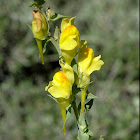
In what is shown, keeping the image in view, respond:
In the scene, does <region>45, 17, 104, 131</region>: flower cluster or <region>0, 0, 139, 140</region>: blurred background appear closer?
<region>45, 17, 104, 131</region>: flower cluster

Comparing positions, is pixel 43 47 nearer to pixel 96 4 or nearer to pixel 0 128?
pixel 0 128

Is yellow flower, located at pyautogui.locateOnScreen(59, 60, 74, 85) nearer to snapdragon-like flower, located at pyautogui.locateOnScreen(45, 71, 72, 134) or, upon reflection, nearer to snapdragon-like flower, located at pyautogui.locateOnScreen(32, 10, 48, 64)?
snapdragon-like flower, located at pyautogui.locateOnScreen(45, 71, 72, 134)

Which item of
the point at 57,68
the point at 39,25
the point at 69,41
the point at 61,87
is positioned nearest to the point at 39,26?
the point at 39,25

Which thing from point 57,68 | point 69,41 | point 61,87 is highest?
point 69,41

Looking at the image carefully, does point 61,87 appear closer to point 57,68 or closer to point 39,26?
point 39,26

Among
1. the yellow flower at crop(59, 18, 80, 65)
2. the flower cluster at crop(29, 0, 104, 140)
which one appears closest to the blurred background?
the flower cluster at crop(29, 0, 104, 140)

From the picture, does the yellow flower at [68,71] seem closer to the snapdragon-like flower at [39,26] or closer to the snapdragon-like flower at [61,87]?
the snapdragon-like flower at [61,87]

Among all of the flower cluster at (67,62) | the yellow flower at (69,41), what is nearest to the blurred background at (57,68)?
the flower cluster at (67,62)

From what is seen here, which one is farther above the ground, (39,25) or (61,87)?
(39,25)

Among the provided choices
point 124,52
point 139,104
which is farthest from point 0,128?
point 124,52
